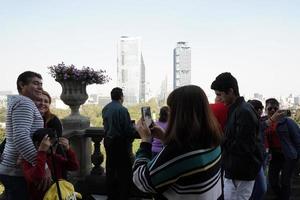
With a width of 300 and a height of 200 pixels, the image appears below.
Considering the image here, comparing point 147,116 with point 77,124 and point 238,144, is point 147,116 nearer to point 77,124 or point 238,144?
point 238,144

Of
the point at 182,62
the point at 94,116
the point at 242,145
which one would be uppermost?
the point at 182,62

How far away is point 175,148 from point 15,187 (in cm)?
139

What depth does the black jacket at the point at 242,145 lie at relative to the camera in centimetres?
339

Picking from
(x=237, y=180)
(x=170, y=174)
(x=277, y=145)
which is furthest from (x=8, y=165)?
(x=277, y=145)

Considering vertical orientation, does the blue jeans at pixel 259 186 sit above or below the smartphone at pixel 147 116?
below

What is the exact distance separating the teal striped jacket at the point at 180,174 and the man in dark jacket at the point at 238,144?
130 cm

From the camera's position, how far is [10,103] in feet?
8.87

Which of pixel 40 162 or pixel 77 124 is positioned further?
pixel 77 124

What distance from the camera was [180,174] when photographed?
2062mm

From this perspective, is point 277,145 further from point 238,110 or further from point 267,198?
Answer: point 238,110

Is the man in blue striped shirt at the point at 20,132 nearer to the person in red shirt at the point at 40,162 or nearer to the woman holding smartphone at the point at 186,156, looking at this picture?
the person in red shirt at the point at 40,162

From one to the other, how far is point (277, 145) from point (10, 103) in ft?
12.1

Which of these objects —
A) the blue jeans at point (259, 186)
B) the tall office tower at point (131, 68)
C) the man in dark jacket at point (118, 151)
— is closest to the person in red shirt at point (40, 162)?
the blue jeans at point (259, 186)

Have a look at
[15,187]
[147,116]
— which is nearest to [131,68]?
[15,187]
